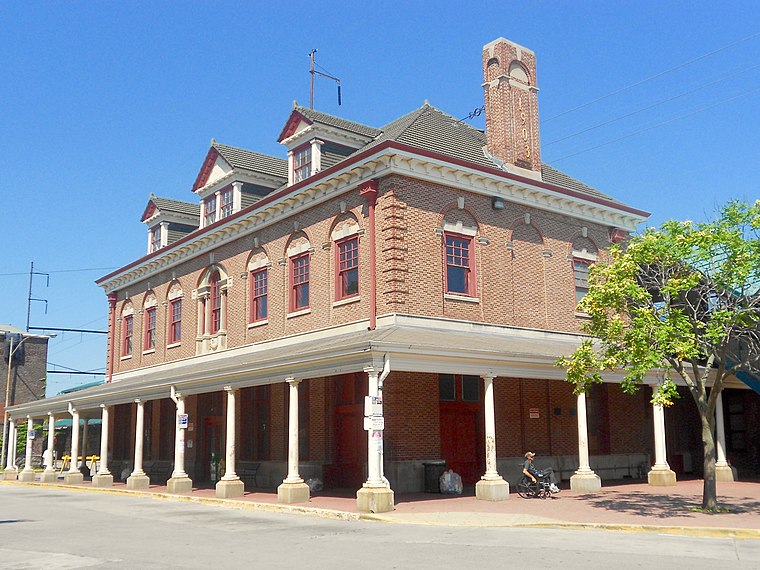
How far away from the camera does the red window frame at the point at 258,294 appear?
90.6 feet

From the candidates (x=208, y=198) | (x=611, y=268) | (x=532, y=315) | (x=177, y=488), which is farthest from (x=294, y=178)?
(x=611, y=268)

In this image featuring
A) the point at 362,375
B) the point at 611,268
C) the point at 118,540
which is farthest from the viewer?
the point at 362,375

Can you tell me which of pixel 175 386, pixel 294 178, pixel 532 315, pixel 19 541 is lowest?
pixel 19 541

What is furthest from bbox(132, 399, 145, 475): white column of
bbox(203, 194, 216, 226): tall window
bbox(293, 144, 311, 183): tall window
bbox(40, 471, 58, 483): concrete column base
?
bbox(293, 144, 311, 183): tall window

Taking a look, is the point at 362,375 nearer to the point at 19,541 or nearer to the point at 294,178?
the point at 294,178

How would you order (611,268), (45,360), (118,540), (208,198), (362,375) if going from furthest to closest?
(45,360) → (208,198) → (362,375) → (611,268) → (118,540)

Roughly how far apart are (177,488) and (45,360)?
119 ft

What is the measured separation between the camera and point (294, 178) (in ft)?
88.8

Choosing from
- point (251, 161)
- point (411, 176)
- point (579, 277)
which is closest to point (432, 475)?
point (411, 176)

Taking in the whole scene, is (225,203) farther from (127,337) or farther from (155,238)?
(127,337)

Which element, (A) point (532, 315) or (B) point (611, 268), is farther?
(A) point (532, 315)

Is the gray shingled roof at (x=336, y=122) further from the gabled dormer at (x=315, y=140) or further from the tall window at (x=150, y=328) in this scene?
the tall window at (x=150, y=328)

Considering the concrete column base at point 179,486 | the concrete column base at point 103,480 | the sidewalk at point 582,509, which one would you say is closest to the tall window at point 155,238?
the concrete column base at point 103,480

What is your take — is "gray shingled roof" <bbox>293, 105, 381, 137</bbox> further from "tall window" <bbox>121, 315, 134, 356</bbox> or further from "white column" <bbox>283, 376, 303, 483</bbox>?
"tall window" <bbox>121, 315, 134, 356</bbox>
